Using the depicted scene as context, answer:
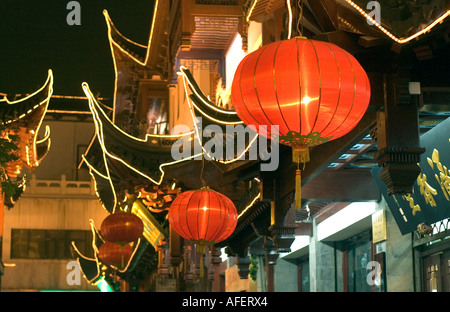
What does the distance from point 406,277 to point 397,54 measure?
19.7 ft

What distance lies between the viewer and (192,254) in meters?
19.8

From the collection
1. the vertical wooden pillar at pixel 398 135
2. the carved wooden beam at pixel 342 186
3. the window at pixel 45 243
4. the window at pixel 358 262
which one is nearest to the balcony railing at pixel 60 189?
the window at pixel 45 243

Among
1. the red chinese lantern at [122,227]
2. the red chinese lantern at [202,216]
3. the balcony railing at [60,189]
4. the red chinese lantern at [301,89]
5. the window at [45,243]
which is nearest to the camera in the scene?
the red chinese lantern at [301,89]

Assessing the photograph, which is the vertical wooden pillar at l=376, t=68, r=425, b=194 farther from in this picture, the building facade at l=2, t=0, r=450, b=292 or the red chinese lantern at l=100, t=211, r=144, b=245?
the red chinese lantern at l=100, t=211, r=144, b=245

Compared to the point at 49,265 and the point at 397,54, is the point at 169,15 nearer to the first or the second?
the point at 397,54

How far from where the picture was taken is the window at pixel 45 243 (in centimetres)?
4341

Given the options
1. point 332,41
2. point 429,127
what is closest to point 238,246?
point 429,127

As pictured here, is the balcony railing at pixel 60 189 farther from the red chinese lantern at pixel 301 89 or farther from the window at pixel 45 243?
the red chinese lantern at pixel 301 89

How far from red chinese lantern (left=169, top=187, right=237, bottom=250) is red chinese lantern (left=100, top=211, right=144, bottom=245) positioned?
17.9 ft

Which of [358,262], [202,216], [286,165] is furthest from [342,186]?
[358,262]

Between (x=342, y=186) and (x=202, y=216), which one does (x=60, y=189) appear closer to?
(x=342, y=186)

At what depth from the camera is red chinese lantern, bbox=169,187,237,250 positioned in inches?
428

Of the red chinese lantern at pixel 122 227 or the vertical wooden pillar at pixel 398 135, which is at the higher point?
the red chinese lantern at pixel 122 227

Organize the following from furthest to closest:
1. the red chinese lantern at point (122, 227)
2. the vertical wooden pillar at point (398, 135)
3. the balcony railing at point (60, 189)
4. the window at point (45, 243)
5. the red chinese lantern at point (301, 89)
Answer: the balcony railing at point (60, 189)
the window at point (45, 243)
the red chinese lantern at point (122, 227)
the vertical wooden pillar at point (398, 135)
the red chinese lantern at point (301, 89)
